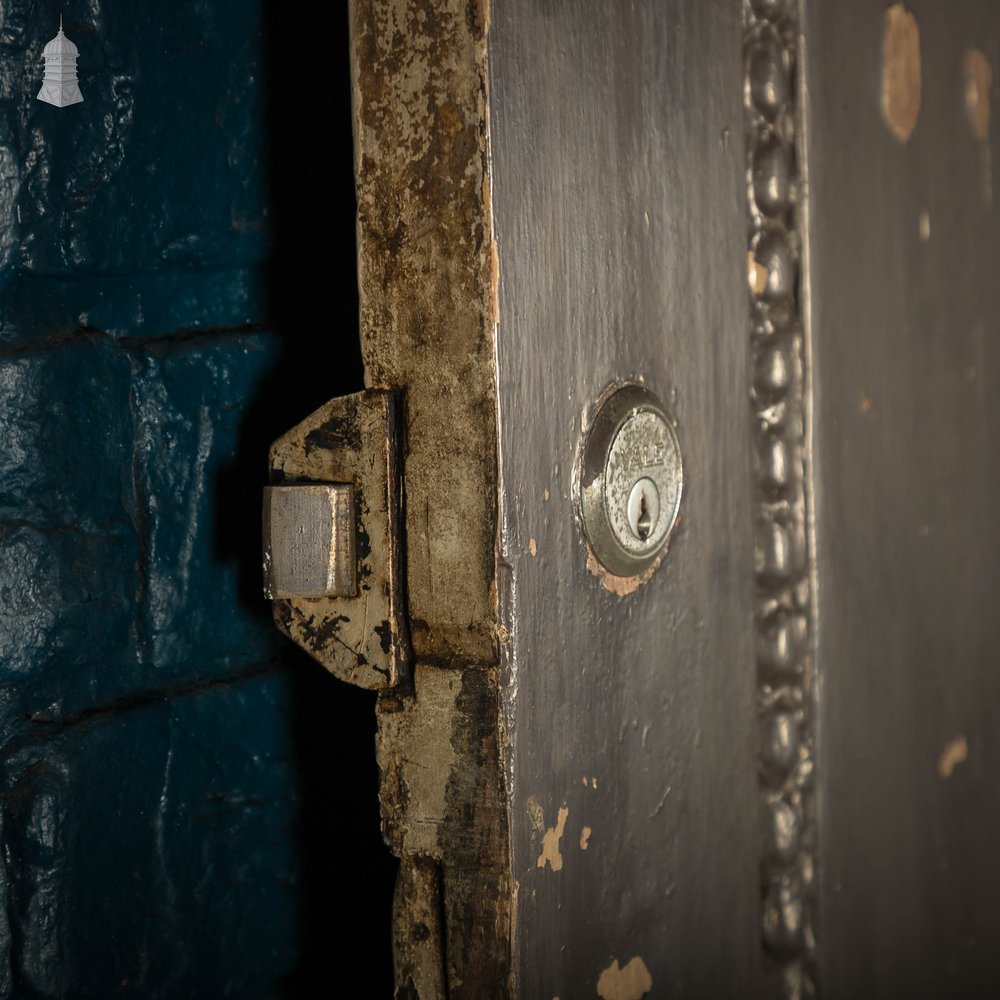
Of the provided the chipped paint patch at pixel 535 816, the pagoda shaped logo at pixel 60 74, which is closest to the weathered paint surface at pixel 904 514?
the chipped paint patch at pixel 535 816

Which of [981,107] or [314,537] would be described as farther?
[981,107]

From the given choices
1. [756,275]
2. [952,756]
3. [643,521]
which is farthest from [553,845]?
[952,756]

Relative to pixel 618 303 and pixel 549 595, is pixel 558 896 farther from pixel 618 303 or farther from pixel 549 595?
pixel 618 303

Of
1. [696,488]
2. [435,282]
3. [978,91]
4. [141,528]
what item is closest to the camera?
[435,282]

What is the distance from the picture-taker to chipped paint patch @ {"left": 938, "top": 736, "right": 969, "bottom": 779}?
83cm

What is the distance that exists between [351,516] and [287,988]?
1.50ft

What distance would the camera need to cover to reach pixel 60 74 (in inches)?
25.7

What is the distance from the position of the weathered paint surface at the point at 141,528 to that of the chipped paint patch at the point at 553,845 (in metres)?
0.30

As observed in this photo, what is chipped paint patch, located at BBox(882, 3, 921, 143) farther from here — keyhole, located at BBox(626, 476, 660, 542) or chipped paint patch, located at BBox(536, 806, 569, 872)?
chipped paint patch, located at BBox(536, 806, 569, 872)

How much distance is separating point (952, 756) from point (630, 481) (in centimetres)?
47

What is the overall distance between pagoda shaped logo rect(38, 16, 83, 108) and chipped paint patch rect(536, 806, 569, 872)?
51 cm

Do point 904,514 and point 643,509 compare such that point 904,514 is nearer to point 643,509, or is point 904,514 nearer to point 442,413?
point 643,509

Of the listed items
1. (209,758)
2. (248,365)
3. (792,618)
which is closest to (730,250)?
(792,618)

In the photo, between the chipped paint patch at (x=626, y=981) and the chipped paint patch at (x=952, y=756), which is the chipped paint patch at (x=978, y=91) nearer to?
the chipped paint patch at (x=952, y=756)
